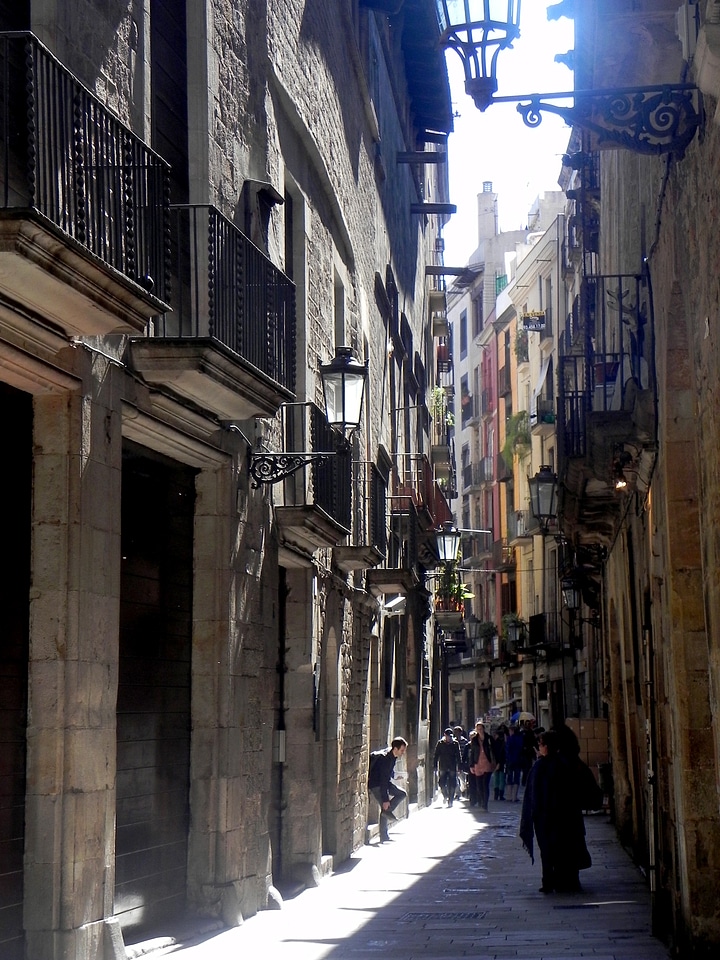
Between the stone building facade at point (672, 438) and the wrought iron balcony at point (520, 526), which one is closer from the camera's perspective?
the stone building facade at point (672, 438)

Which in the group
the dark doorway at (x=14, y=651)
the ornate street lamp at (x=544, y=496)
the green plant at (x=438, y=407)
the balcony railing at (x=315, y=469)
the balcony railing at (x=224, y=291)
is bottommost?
the dark doorway at (x=14, y=651)

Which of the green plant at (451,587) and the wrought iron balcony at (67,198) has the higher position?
the green plant at (451,587)

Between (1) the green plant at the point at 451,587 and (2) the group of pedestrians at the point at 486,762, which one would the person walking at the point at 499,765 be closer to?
(2) the group of pedestrians at the point at 486,762

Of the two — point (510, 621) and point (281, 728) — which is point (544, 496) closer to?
point (281, 728)

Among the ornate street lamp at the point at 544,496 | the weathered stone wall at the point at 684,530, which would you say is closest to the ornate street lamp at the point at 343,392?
the weathered stone wall at the point at 684,530

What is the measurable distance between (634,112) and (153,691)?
499cm

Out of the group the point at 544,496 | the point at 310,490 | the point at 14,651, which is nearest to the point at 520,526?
the point at 544,496

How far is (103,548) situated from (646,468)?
16.3ft

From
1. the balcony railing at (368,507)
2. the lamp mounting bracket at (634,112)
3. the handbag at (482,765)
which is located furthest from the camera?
the handbag at (482,765)

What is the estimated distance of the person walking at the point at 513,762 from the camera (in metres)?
30.6

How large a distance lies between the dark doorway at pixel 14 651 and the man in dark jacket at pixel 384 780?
1209 centimetres

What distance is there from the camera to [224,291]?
1049 cm

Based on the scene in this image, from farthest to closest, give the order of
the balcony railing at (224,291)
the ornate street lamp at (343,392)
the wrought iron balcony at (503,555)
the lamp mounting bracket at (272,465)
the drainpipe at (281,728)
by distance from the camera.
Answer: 1. the wrought iron balcony at (503,555)
2. the drainpipe at (281,728)
3. the ornate street lamp at (343,392)
4. the lamp mounting bracket at (272,465)
5. the balcony railing at (224,291)

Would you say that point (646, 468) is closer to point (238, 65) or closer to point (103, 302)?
point (238, 65)
